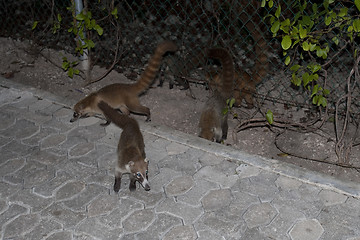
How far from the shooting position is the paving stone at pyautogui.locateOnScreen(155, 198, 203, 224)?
3918 mm

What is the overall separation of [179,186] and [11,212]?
4.94 ft

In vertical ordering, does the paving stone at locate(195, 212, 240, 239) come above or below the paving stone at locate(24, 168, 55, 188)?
above

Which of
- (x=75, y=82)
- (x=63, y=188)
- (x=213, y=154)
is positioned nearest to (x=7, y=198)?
(x=63, y=188)

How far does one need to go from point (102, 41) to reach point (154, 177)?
3777mm

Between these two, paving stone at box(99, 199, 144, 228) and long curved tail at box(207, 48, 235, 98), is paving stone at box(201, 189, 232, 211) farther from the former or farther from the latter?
long curved tail at box(207, 48, 235, 98)

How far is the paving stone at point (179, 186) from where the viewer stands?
4242 mm

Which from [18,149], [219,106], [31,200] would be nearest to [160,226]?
[31,200]

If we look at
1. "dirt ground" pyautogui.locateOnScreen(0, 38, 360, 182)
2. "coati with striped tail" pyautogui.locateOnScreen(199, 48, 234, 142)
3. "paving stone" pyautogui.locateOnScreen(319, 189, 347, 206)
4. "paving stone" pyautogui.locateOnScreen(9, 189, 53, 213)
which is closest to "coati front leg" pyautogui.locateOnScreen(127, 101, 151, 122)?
"dirt ground" pyautogui.locateOnScreen(0, 38, 360, 182)

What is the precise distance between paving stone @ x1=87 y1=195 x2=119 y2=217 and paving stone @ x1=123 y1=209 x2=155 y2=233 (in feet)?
0.75

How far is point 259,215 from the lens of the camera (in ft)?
12.8

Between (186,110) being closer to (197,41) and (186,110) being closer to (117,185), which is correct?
(197,41)

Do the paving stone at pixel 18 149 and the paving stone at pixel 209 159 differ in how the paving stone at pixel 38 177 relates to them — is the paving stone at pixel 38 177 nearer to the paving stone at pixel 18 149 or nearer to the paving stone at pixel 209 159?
the paving stone at pixel 18 149

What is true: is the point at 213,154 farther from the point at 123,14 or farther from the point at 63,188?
the point at 123,14

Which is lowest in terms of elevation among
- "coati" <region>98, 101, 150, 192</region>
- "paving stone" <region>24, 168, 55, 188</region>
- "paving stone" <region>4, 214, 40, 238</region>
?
"paving stone" <region>4, 214, 40, 238</region>
